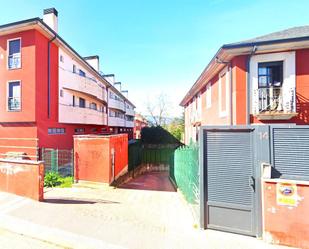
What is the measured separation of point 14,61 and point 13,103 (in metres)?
2.92

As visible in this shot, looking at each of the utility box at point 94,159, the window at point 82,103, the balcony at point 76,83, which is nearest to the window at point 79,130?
the window at point 82,103

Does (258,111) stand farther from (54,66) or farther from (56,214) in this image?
(54,66)

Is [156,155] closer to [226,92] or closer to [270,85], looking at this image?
[226,92]

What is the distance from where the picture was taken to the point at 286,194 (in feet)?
11.8

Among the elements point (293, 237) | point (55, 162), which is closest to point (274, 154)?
point (293, 237)

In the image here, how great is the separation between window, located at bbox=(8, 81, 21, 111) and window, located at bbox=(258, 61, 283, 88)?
14.7m

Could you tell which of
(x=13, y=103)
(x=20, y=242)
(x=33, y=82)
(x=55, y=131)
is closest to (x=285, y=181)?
(x=20, y=242)

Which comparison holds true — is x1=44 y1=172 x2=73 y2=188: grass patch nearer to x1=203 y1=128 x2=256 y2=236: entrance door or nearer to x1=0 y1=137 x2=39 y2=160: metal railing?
x1=0 y1=137 x2=39 y2=160: metal railing

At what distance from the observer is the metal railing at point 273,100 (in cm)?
821

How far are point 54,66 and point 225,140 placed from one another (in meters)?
14.8

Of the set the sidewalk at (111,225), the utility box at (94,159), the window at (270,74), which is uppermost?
Answer: the window at (270,74)

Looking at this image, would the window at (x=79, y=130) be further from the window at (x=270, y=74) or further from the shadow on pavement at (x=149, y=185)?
the window at (x=270, y=74)

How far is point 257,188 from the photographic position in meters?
3.81

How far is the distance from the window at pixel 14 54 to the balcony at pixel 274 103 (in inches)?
587
